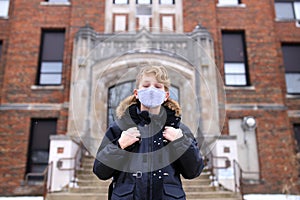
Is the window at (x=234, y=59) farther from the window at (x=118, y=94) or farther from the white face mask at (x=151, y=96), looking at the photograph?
the white face mask at (x=151, y=96)

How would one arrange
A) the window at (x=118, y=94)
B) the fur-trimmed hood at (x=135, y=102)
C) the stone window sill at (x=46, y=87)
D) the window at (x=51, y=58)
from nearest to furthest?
the fur-trimmed hood at (x=135, y=102) < the window at (x=118, y=94) < the stone window sill at (x=46, y=87) < the window at (x=51, y=58)

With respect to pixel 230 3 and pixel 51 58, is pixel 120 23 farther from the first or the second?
pixel 230 3

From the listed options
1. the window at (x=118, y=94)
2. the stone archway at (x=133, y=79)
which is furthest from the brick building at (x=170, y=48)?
the window at (x=118, y=94)

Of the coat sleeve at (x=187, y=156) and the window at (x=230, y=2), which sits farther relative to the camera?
the window at (x=230, y=2)

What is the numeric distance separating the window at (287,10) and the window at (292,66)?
48.6 inches

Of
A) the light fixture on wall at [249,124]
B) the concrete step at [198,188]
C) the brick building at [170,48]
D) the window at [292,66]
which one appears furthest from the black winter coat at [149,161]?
the window at [292,66]

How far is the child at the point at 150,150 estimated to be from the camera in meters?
1.77

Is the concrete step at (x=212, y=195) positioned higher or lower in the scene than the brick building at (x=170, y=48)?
lower

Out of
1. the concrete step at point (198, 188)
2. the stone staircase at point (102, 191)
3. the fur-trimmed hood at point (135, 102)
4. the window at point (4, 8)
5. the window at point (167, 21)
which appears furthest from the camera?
the window at point (4, 8)

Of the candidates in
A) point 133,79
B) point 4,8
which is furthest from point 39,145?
point 133,79

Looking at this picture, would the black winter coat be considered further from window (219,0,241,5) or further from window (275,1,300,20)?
window (275,1,300,20)

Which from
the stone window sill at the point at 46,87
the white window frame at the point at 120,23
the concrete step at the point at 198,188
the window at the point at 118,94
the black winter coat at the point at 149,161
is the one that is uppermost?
the white window frame at the point at 120,23

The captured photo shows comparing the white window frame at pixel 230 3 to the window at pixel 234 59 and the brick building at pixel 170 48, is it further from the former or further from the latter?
the window at pixel 234 59

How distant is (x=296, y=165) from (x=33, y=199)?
824 cm
